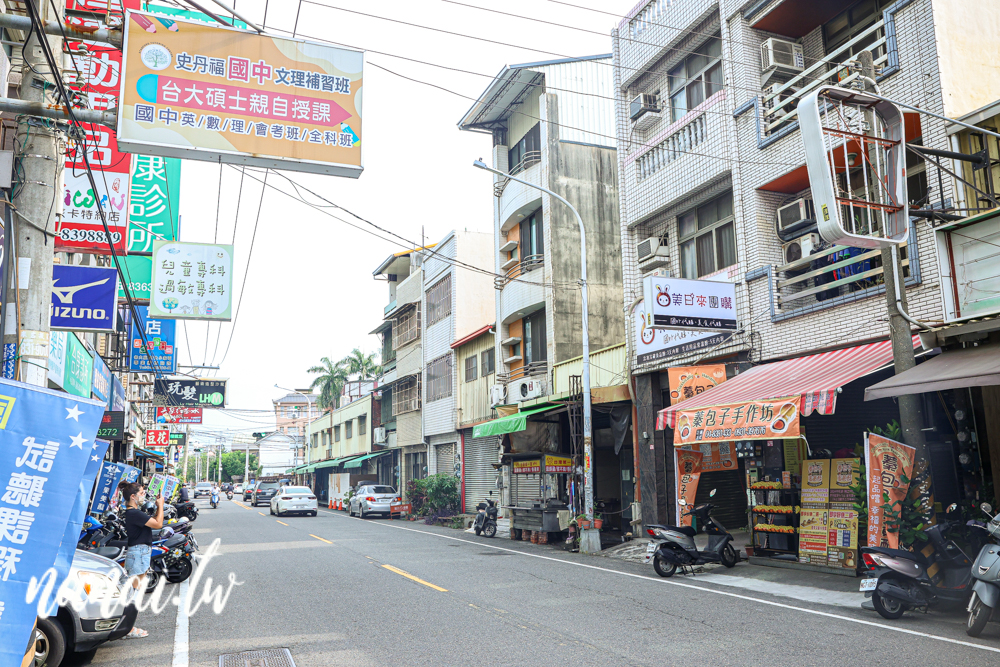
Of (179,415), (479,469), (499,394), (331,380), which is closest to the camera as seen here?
(499,394)

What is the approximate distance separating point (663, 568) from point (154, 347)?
20577mm

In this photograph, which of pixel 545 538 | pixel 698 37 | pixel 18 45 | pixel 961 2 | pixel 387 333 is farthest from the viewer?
pixel 387 333

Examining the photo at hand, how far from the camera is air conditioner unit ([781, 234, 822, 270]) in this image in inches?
563

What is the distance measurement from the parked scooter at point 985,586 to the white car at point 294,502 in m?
32.2

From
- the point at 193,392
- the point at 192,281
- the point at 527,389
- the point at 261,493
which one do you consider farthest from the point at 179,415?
the point at 192,281

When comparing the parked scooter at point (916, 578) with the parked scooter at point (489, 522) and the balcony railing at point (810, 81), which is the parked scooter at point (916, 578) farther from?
the parked scooter at point (489, 522)

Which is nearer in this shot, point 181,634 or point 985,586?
point 985,586

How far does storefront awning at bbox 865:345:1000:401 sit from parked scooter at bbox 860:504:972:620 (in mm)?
1706

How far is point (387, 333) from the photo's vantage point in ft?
152

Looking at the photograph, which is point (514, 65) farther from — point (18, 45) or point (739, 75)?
point (18, 45)

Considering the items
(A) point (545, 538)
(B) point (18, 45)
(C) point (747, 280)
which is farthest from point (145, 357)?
(C) point (747, 280)

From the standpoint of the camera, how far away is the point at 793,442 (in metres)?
15.1

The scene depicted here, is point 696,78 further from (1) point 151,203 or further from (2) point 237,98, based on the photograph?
(2) point 237,98

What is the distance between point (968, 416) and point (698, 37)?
1086cm
